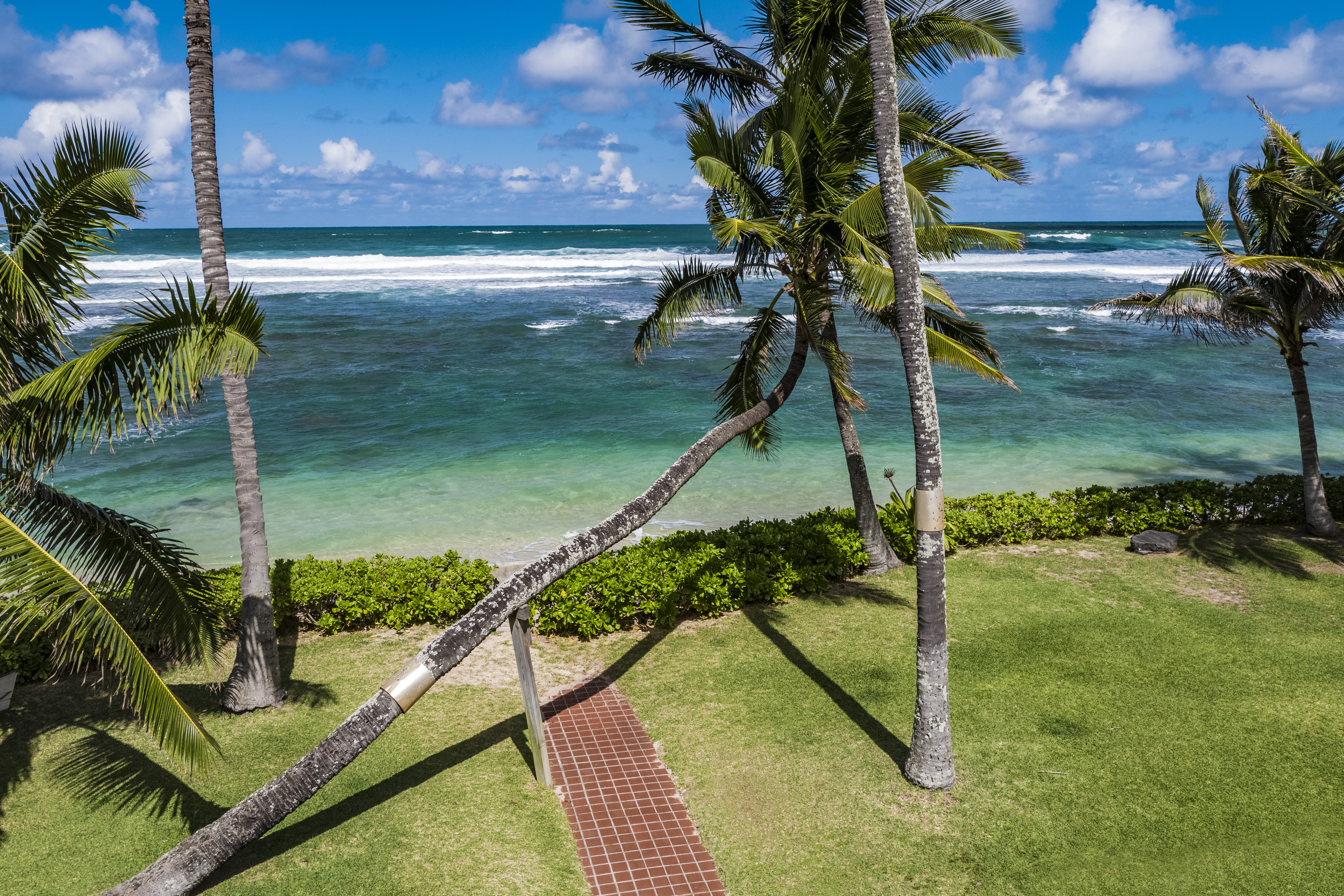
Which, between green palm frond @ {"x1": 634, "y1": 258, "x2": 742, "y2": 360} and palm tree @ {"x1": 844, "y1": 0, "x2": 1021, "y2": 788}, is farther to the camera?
green palm frond @ {"x1": 634, "y1": 258, "x2": 742, "y2": 360}

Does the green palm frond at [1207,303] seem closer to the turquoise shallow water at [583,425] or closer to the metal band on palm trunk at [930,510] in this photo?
the turquoise shallow water at [583,425]

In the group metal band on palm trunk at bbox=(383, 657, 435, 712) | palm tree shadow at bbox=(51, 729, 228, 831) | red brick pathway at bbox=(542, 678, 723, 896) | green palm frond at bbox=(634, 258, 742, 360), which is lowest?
red brick pathway at bbox=(542, 678, 723, 896)

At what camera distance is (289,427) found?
24.3 meters

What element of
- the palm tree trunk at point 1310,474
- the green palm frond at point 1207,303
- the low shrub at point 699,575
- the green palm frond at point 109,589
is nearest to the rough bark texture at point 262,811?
the green palm frond at point 109,589

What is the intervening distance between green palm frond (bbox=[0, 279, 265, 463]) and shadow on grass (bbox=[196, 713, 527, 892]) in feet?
10.9

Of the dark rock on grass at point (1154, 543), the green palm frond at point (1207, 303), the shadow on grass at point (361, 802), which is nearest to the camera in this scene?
the shadow on grass at point (361, 802)

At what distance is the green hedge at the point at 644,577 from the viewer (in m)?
11.0

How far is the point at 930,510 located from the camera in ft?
24.5

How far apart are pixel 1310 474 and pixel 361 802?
46.5 ft

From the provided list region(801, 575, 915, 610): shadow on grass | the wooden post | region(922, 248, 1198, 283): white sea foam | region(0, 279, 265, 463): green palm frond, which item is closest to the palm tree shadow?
the wooden post

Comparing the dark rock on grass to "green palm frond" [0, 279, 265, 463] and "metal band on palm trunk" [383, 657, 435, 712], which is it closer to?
"metal band on palm trunk" [383, 657, 435, 712]

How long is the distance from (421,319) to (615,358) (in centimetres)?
1468

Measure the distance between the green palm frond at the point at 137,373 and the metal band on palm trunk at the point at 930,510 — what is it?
533 centimetres

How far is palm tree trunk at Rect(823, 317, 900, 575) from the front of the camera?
12320 mm
